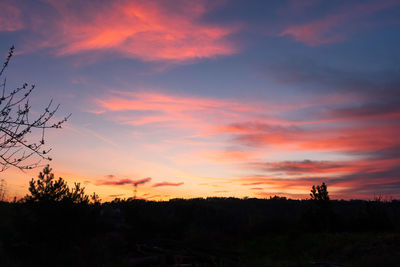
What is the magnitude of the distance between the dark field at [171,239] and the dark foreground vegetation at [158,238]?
0.04 m

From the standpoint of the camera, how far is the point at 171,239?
20.3 m

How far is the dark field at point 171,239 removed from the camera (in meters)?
14.3

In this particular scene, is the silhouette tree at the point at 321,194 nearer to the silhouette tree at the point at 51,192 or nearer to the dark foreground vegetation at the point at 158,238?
the dark foreground vegetation at the point at 158,238

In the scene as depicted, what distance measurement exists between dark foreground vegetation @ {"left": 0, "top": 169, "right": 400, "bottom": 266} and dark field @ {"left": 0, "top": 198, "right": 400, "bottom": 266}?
38 mm

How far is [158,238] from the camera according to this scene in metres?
19.7

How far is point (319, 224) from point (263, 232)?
14.8 feet

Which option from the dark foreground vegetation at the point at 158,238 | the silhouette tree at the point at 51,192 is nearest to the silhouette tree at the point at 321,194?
the dark foreground vegetation at the point at 158,238

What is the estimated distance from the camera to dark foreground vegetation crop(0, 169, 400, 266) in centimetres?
1434

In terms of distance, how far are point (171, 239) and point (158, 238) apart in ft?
3.04

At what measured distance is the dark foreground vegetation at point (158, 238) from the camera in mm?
14344

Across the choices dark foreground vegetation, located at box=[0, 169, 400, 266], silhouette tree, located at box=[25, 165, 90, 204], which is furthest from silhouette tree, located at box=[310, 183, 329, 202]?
silhouette tree, located at box=[25, 165, 90, 204]

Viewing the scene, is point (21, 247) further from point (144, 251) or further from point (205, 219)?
point (205, 219)

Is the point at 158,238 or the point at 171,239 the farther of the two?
the point at 171,239

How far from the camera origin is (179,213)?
88.2 feet
